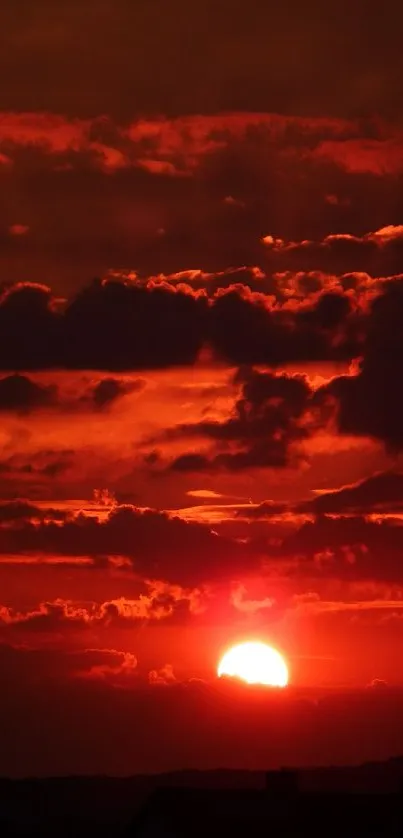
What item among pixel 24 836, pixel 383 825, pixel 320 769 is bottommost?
pixel 383 825

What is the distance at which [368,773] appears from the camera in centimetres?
15588

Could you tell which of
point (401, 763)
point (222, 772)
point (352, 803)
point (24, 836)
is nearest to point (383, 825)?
point (352, 803)

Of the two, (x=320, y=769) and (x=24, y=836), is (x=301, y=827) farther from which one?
(x=320, y=769)

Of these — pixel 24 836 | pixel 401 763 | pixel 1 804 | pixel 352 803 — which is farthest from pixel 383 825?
pixel 1 804

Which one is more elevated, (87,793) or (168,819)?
(87,793)

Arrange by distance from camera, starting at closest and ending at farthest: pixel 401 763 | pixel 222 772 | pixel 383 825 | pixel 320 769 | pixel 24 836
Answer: pixel 383 825 < pixel 24 836 < pixel 401 763 < pixel 320 769 < pixel 222 772

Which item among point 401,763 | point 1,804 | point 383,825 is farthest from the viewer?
point 1,804

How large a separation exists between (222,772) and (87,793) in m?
14.3

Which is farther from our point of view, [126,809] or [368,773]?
[126,809]

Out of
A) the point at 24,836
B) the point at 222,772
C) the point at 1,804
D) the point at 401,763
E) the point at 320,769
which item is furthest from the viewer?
the point at 222,772

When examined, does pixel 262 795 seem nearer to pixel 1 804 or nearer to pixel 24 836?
pixel 24 836

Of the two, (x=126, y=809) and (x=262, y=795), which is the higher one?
(x=126, y=809)

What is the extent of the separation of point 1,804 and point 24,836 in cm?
→ 3452

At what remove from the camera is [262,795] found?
8700cm
